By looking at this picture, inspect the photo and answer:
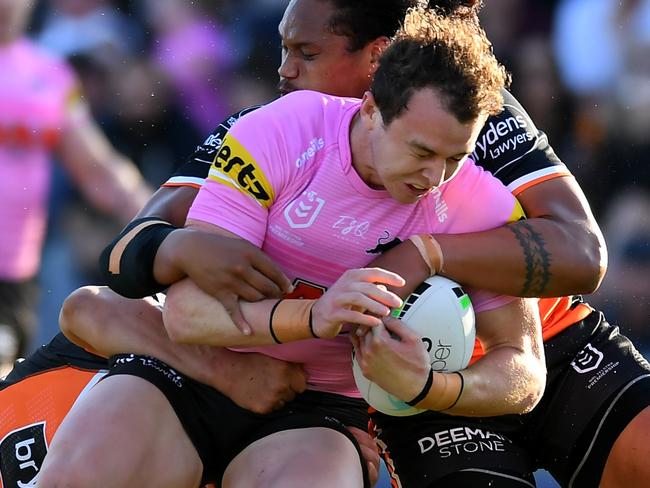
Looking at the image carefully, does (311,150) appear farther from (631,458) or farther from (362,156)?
(631,458)

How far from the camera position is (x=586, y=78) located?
27.7ft

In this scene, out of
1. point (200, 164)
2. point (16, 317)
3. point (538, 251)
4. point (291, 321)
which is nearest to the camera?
point (291, 321)

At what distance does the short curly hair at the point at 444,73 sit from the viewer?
380 cm

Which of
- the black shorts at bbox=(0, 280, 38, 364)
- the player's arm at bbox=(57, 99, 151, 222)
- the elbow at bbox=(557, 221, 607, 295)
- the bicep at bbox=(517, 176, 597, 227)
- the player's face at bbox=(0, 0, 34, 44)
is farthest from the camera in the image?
the player's arm at bbox=(57, 99, 151, 222)

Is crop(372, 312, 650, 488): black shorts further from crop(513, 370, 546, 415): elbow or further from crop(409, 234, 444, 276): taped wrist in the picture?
crop(409, 234, 444, 276): taped wrist

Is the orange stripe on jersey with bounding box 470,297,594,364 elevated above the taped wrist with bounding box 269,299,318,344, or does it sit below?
below

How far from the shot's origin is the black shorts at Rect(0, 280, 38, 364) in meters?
6.72

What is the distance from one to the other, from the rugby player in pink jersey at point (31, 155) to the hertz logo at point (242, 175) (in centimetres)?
317

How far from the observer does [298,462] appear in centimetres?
392

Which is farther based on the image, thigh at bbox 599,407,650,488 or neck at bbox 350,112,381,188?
thigh at bbox 599,407,650,488

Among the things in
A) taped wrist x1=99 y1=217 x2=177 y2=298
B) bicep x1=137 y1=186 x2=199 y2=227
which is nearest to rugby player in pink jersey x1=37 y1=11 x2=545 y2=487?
taped wrist x1=99 y1=217 x2=177 y2=298

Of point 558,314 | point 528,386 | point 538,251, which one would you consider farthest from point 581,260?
point 558,314

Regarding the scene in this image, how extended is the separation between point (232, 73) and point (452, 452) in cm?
454

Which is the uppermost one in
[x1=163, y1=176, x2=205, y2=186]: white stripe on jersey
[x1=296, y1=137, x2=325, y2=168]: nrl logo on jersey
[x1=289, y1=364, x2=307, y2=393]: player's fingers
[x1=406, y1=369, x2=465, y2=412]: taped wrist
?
[x1=296, y1=137, x2=325, y2=168]: nrl logo on jersey
